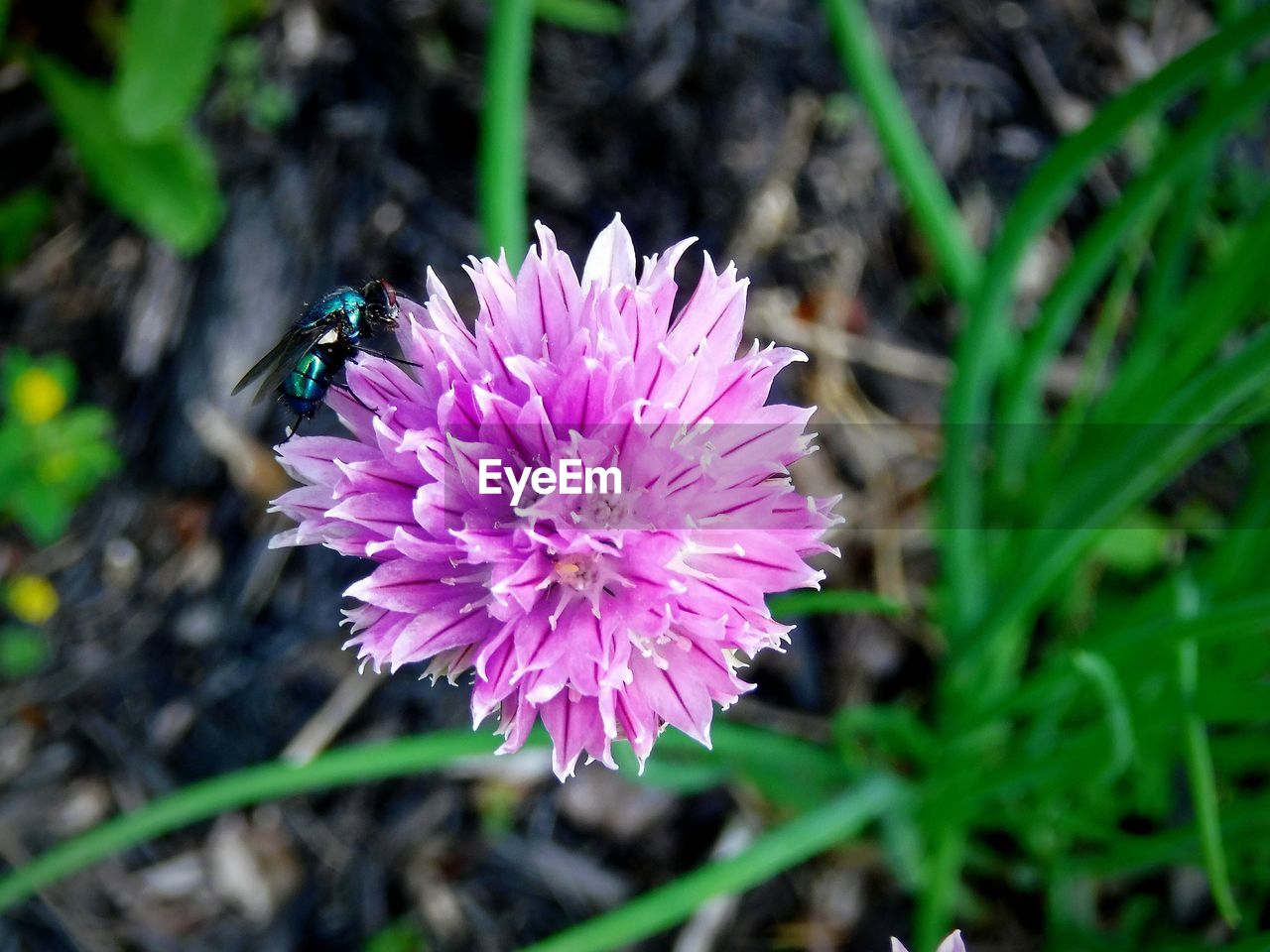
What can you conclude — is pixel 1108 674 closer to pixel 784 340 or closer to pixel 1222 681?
pixel 1222 681

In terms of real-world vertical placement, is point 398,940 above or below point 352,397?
below

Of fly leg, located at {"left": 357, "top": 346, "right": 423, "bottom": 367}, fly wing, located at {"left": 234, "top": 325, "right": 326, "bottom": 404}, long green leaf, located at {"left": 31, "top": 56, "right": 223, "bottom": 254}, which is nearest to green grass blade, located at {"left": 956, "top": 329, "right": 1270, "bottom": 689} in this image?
fly leg, located at {"left": 357, "top": 346, "right": 423, "bottom": 367}

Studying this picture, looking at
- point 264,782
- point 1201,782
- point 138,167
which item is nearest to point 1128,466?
point 1201,782

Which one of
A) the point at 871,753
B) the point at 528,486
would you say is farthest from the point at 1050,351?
the point at 528,486

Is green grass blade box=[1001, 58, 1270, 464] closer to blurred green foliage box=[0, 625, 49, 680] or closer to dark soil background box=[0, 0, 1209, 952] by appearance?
dark soil background box=[0, 0, 1209, 952]

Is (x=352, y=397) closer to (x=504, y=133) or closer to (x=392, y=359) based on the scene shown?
(x=392, y=359)

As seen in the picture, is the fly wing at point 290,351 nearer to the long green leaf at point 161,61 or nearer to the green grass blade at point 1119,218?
the green grass blade at point 1119,218

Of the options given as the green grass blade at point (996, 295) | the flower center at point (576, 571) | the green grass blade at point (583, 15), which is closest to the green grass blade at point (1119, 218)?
the green grass blade at point (996, 295)
